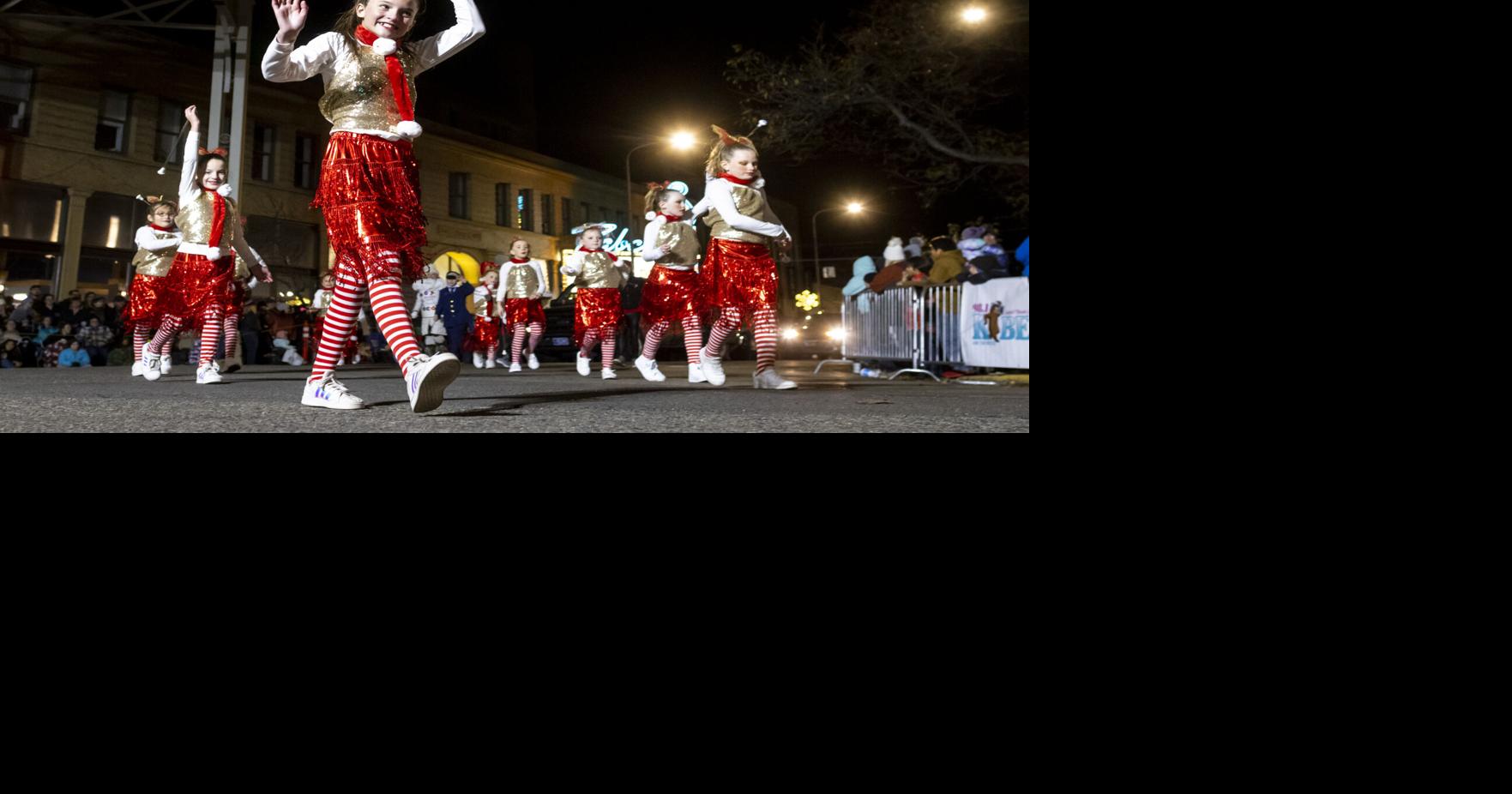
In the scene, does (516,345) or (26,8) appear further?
(26,8)

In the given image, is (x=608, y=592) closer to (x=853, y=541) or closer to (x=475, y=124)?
(x=853, y=541)

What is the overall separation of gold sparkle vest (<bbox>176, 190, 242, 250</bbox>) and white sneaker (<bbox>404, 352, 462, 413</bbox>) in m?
5.30

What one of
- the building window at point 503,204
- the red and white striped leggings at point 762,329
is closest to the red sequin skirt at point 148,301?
the red and white striped leggings at point 762,329

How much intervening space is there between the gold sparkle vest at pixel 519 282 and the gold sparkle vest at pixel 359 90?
9647 mm

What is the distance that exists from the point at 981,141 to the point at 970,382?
482cm

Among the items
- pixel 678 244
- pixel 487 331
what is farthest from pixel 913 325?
pixel 487 331

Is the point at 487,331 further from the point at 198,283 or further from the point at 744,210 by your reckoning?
the point at 744,210

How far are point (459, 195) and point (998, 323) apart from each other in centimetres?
2846

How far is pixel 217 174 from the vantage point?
9.15 meters

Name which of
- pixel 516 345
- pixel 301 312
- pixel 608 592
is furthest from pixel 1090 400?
pixel 301 312

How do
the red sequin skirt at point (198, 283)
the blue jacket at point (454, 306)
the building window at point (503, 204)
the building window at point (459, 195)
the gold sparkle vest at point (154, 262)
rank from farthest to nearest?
the building window at point (503, 204), the building window at point (459, 195), the blue jacket at point (454, 306), the gold sparkle vest at point (154, 262), the red sequin skirt at point (198, 283)

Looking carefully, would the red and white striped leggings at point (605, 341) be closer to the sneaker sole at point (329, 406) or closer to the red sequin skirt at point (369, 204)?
the sneaker sole at point (329, 406)

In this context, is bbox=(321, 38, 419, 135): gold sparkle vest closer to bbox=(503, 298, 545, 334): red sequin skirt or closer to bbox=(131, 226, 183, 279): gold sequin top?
bbox=(131, 226, 183, 279): gold sequin top

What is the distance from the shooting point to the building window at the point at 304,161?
30939mm
